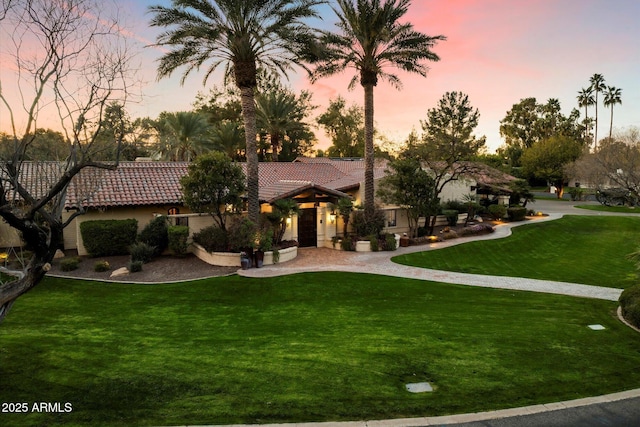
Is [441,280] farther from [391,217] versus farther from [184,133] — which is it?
[184,133]

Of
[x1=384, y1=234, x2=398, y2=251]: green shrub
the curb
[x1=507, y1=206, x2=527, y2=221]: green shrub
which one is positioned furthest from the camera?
[x1=507, y1=206, x2=527, y2=221]: green shrub

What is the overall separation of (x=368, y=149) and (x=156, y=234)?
45.4ft

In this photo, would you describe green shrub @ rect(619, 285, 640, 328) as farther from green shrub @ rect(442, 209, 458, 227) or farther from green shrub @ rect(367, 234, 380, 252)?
green shrub @ rect(442, 209, 458, 227)

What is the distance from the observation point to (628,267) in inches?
824

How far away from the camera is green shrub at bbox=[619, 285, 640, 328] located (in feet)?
37.7

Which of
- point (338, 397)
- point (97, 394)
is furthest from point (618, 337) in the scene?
point (97, 394)

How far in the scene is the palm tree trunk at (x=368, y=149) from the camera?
2519 centimetres

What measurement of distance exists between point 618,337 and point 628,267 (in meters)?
13.2

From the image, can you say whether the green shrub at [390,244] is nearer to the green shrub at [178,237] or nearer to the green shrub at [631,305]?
the green shrub at [178,237]

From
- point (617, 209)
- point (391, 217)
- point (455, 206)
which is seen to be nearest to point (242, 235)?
point (391, 217)

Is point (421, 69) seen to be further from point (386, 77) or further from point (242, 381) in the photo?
point (242, 381)

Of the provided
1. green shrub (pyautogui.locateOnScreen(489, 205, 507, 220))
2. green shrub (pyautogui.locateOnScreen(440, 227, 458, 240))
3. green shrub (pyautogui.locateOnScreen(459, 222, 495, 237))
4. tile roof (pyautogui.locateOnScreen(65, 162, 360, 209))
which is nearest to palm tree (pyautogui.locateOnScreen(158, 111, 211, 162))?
tile roof (pyautogui.locateOnScreen(65, 162, 360, 209))

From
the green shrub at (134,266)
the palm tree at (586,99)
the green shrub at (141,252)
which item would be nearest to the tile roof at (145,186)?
the green shrub at (141,252)

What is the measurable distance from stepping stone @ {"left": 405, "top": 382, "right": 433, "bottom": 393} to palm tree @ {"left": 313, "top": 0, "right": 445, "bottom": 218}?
18.3 m
